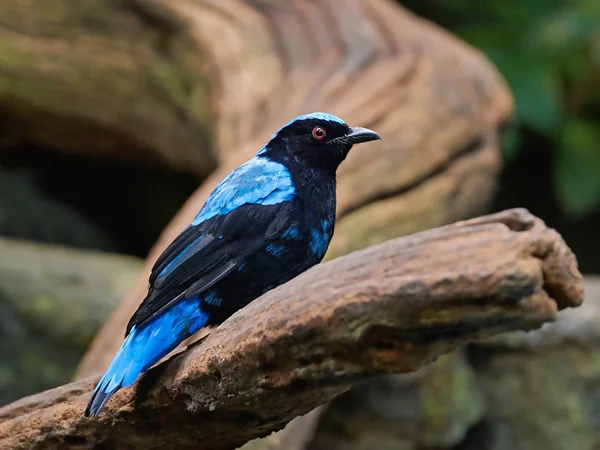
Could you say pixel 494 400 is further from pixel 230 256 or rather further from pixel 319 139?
pixel 230 256

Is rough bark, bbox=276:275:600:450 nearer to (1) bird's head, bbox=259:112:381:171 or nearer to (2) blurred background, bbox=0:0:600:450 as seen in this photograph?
(2) blurred background, bbox=0:0:600:450

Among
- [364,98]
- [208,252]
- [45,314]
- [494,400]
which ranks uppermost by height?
[45,314]

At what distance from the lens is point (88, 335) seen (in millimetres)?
4848

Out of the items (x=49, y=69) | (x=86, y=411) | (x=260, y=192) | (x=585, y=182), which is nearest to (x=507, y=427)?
(x=585, y=182)

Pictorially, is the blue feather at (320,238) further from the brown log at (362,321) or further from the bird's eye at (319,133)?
the brown log at (362,321)

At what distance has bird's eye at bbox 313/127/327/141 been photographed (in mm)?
2779

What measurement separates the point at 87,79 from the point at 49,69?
0.24 m

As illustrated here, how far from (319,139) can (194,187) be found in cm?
366

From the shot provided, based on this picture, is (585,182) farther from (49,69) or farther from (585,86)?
(49,69)

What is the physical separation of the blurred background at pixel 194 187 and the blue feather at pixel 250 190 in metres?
0.96

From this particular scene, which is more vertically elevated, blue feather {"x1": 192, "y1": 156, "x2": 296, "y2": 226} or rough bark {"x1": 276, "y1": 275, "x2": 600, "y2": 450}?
blue feather {"x1": 192, "y1": 156, "x2": 296, "y2": 226}

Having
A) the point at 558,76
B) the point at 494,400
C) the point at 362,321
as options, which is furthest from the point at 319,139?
the point at 558,76

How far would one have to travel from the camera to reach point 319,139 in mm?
2783

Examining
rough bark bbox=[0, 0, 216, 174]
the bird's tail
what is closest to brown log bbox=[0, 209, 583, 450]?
the bird's tail
